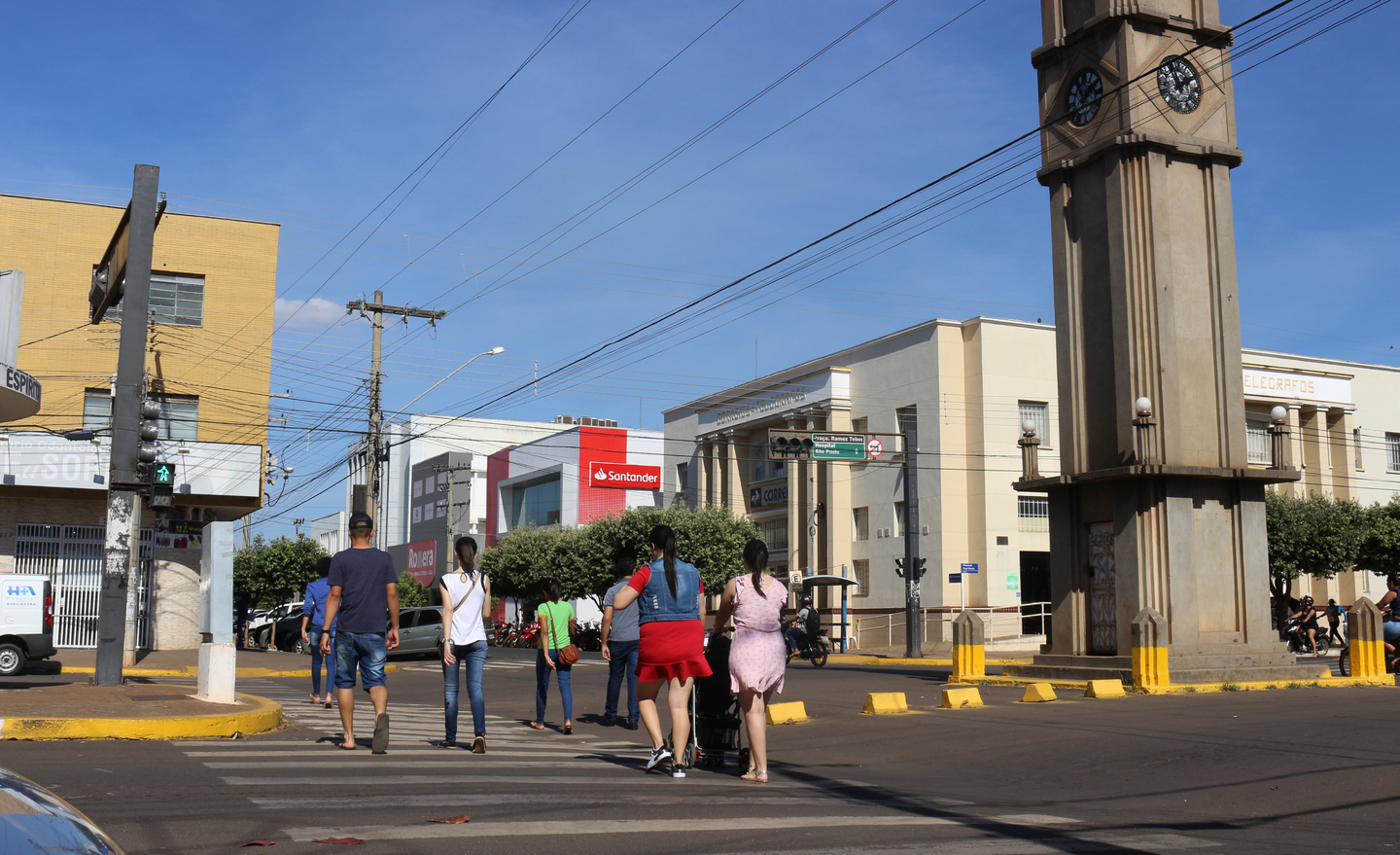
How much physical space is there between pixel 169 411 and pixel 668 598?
90.5ft

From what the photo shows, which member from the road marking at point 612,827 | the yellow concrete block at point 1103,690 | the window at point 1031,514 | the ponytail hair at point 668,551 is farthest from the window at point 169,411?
the road marking at point 612,827

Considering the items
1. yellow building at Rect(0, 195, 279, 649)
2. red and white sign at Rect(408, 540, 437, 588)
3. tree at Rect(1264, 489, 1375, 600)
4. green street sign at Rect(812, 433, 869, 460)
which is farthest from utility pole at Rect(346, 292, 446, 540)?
red and white sign at Rect(408, 540, 437, 588)

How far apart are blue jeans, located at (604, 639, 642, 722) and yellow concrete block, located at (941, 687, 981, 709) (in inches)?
153

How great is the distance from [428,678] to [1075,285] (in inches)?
543

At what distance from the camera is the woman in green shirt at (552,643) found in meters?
12.2

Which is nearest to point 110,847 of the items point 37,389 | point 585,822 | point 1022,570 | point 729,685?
point 585,822

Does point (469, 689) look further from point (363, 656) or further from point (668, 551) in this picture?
point (668, 551)

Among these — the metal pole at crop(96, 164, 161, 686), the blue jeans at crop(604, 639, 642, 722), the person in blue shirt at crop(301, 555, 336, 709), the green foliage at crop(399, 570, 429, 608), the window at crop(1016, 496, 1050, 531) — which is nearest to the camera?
the blue jeans at crop(604, 639, 642, 722)

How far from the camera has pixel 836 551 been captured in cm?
4750

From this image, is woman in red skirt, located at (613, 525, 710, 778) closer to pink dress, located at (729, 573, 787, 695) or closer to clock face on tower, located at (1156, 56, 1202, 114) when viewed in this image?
pink dress, located at (729, 573, 787, 695)

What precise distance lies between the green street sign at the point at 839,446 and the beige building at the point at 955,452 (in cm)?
683

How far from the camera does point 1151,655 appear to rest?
16.3 m

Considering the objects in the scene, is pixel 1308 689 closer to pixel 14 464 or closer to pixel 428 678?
pixel 428 678

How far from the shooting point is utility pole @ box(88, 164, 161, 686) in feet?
44.3
